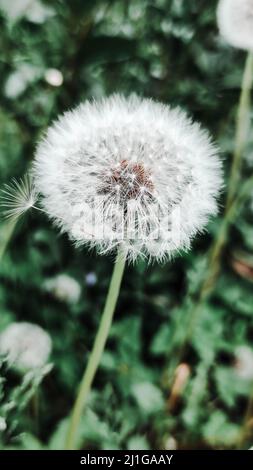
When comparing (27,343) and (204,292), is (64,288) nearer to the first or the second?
(27,343)

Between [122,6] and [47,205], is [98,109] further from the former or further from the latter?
[122,6]

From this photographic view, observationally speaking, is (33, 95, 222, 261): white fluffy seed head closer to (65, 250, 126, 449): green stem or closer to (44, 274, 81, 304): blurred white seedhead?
(65, 250, 126, 449): green stem

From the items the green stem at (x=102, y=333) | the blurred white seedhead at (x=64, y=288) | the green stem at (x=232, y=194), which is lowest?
the green stem at (x=102, y=333)

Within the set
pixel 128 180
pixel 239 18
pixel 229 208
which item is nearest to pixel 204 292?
pixel 229 208

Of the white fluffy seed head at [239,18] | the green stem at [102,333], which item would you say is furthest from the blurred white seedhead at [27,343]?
the white fluffy seed head at [239,18]

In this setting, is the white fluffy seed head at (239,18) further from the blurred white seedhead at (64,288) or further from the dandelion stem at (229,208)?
the blurred white seedhead at (64,288)

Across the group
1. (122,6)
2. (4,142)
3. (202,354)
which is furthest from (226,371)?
(122,6)

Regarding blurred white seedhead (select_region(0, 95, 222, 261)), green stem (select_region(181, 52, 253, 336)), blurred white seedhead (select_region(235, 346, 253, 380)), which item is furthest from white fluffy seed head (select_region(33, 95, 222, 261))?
blurred white seedhead (select_region(235, 346, 253, 380))

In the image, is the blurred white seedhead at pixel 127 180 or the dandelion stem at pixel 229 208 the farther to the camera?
the dandelion stem at pixel 229 208
